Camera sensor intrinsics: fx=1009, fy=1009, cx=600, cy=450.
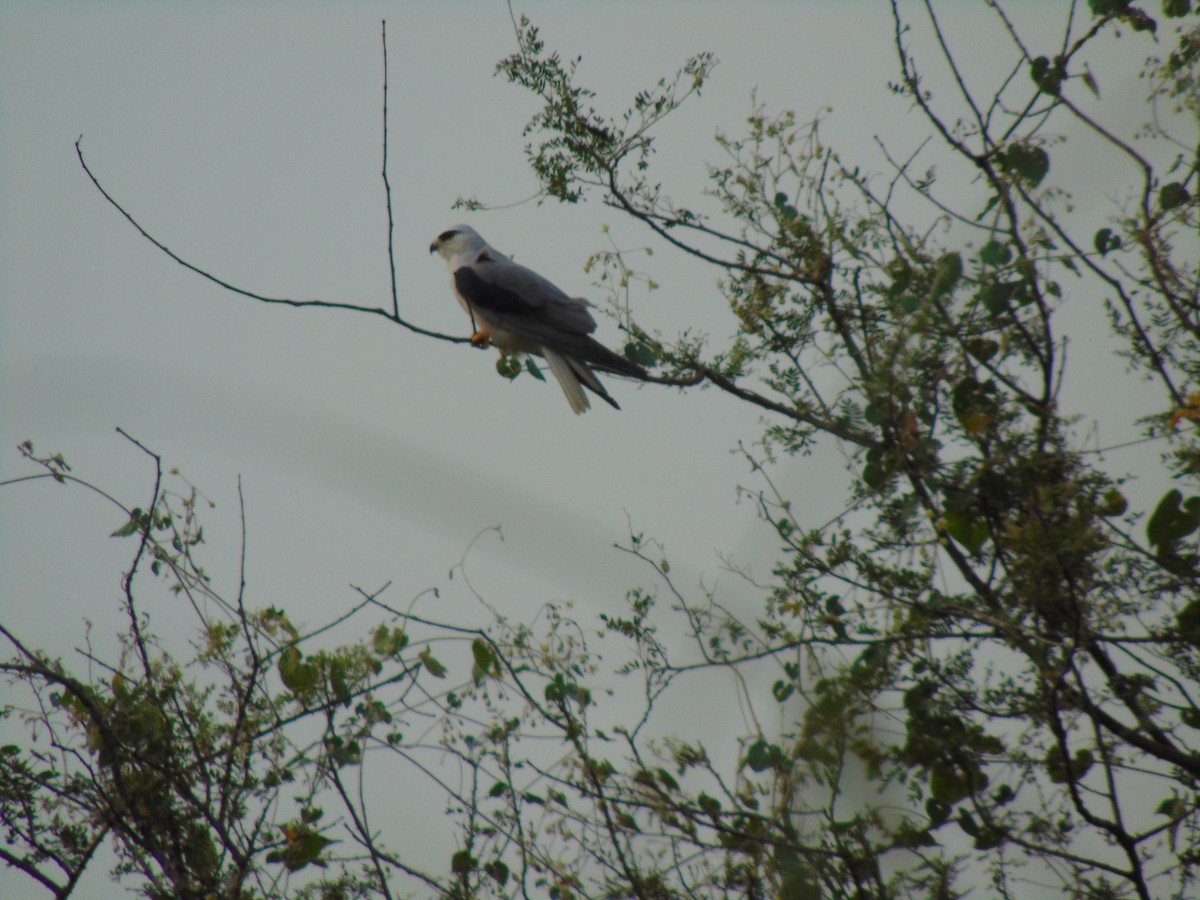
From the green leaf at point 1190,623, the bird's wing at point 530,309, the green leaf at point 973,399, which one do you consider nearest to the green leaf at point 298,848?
the green leaf at point 973,399

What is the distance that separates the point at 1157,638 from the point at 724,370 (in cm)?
181

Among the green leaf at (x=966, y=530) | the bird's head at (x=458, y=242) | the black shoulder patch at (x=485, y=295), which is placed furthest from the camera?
the bird's head at (x=458, y=242)

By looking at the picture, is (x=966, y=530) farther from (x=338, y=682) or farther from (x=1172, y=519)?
(x=338, y=682)

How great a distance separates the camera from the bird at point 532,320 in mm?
5551

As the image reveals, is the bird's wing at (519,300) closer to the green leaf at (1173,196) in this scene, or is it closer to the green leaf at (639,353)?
the green leaf at (639,353)

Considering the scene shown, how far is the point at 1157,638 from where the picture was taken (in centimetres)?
301

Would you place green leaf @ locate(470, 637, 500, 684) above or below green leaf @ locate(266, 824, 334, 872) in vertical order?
above

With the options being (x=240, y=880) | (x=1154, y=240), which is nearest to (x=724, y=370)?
(x=1154, y=240)

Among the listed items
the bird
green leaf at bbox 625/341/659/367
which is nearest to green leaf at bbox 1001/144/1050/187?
green leaf at bbox 625/341/659/367

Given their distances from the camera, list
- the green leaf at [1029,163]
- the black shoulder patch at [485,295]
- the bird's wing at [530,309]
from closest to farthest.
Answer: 1. the green leaf at [1029,163]
2. the bird's wing at [530,309]
3. the black shoulder patch at [485,295]

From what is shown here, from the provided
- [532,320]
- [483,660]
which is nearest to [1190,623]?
[483,660]

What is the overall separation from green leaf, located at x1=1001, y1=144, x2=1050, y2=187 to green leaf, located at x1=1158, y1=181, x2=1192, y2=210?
0.47 meters

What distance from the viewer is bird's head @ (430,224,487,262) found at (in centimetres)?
747

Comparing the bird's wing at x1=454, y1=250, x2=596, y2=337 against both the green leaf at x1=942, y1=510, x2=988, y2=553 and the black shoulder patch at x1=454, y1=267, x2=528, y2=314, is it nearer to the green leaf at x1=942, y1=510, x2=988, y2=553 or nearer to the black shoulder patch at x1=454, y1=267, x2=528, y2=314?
the black shoulder patch at x1=454, y1=267, x2=528, y2=314
